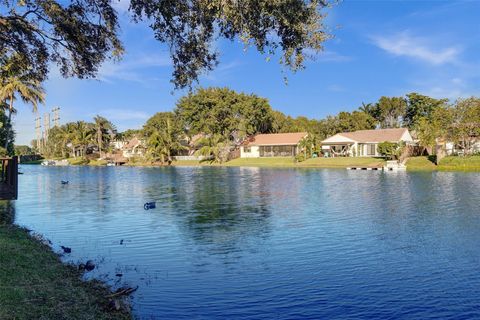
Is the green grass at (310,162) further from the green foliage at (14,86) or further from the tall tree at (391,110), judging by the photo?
the green foliage at (14,86)

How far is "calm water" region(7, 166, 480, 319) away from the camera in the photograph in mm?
12211

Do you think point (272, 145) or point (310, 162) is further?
point (272, 145)

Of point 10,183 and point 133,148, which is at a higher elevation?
point 133,148

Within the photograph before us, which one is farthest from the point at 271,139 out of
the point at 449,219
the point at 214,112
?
the point at 449,219

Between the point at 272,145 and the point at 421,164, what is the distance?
41718 mm

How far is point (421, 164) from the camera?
76.6 meters

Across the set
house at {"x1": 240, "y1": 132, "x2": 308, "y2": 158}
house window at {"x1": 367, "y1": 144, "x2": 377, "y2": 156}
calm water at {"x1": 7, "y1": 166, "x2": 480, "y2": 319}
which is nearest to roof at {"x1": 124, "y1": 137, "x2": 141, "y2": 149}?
house at {"x1": 240, "y1": 132, "x2": 308, "y2": 158}

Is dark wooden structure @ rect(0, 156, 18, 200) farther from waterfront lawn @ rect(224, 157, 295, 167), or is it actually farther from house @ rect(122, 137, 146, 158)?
house @ rect(122, 137, 146, 158)

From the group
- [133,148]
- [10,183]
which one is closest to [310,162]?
[10,183]

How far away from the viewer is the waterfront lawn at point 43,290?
924 cm

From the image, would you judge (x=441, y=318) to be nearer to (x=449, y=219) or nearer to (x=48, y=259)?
(x=48, y=259)

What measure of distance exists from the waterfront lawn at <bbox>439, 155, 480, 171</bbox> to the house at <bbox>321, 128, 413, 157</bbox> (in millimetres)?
22007

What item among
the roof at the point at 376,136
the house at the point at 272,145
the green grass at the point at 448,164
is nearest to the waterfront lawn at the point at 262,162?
the house at the point at 272,145

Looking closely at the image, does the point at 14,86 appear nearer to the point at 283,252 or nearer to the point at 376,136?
the point at 283,252
